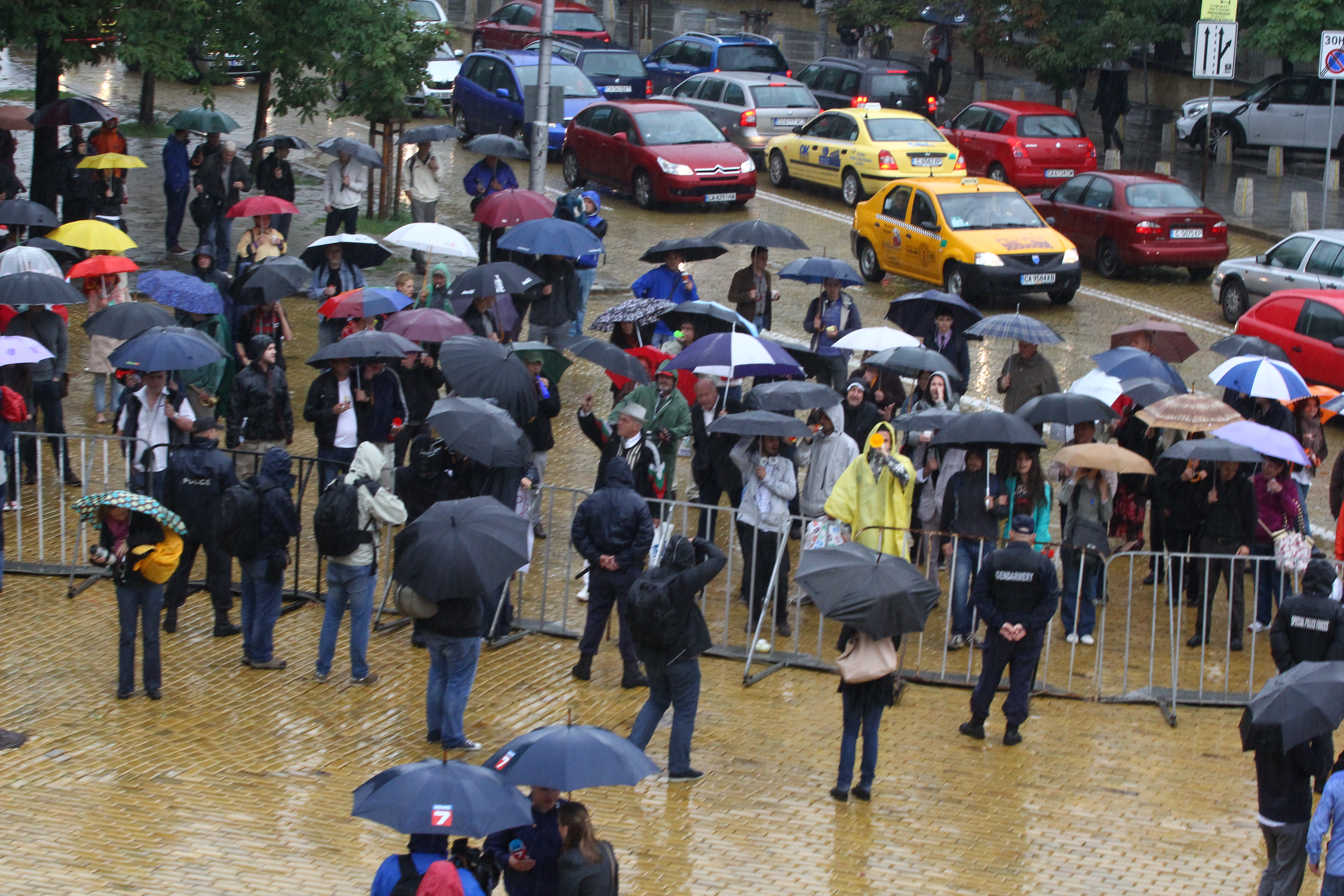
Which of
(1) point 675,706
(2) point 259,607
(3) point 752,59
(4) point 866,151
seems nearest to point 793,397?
(1) point 675,706

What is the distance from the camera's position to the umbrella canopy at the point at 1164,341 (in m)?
14.5

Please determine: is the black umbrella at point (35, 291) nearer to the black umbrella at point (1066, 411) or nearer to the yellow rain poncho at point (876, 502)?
the yellow rain poncho at point (876, 502)

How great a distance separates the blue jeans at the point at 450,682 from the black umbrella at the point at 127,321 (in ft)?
15.1

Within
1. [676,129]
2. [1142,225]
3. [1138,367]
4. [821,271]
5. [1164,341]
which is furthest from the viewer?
[676,129]

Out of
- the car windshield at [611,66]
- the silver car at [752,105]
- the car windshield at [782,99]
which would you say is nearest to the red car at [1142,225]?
the silver car at [752,105]

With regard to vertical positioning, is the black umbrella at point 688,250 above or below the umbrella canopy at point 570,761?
above

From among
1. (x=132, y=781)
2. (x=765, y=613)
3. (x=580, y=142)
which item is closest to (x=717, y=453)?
(x=765, y=613)

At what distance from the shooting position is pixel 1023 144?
2700cm

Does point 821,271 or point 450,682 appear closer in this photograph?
point 450,682

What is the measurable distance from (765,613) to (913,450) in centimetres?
182

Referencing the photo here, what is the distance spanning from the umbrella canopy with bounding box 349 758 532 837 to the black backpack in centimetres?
374

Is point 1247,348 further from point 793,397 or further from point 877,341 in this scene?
point 793,397

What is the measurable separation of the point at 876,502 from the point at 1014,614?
1.52 m

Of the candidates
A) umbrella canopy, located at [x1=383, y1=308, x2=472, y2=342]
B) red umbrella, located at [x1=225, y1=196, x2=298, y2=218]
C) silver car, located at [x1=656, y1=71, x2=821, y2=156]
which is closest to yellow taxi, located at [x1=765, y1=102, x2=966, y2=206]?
silver car, located at [x1=656, y1=71, x2=821, y2=156]
